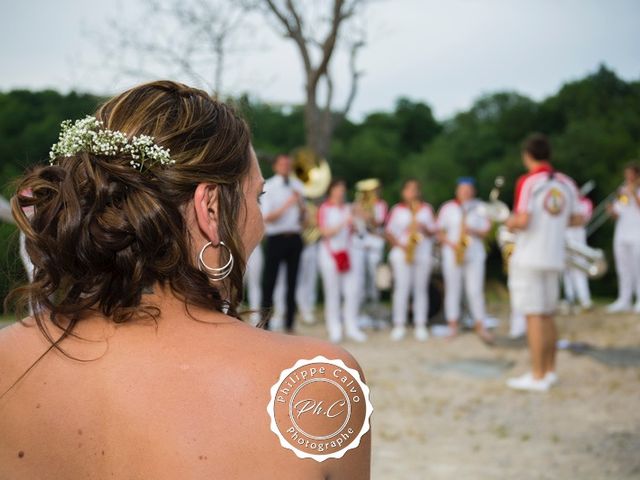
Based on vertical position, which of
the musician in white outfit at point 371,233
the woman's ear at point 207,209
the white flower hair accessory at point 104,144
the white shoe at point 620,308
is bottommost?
the white shoe at point 620,308

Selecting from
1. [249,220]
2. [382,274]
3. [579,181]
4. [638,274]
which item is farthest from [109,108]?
[579,181]

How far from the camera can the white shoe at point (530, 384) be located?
6508mm

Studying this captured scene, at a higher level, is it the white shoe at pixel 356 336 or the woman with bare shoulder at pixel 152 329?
the woman with bare shoulder at pixel 152 329

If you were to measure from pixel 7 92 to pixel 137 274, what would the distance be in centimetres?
1379

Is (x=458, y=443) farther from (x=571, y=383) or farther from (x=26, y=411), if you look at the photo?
(x=26, y=411)

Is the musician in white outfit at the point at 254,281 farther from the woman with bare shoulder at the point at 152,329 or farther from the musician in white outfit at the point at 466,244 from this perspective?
the woman with bare shoulder at the point at 152,329

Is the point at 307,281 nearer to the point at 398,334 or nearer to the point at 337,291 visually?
the point at 337,291

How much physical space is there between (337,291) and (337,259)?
49 cm

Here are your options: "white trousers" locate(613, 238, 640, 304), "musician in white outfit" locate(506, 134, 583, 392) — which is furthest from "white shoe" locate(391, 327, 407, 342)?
"white trousers" locate(613, 238, 640, 304)

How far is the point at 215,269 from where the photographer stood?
3.92 feet

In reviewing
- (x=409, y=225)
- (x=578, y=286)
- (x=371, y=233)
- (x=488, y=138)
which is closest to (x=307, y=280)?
(x=371, y=233)

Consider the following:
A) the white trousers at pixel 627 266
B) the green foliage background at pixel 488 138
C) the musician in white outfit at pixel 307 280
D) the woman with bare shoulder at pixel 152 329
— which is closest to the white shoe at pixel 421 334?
the musician in white outfit at pixel 307 280

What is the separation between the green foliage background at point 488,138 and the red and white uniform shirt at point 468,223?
6107 millimetres

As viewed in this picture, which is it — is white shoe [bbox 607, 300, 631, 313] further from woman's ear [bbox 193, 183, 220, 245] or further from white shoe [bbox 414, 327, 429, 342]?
woman's ear [bbox 193, 183, 220, 245]
